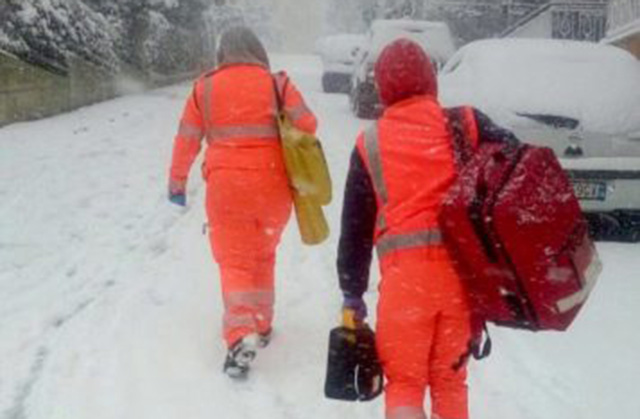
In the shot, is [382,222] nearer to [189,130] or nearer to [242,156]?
[242,156]

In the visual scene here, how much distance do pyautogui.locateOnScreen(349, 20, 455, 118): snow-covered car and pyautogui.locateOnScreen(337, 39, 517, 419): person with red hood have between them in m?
13.2

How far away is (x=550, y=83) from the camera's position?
8969mm

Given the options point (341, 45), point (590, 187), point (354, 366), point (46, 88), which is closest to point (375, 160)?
point (354, 366)

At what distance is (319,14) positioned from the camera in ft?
374

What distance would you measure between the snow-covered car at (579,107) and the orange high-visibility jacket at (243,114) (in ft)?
11.2

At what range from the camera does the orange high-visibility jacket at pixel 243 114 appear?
549 centimetres

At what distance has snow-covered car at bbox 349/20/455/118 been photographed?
1738cm

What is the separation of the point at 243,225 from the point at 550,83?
4464 millimetres

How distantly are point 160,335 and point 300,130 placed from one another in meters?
1.61

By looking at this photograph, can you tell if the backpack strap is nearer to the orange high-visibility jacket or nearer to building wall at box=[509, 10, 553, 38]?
the orange high-visibility jacket

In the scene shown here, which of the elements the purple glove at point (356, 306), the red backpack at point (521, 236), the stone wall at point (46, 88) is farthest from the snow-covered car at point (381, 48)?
the red backpack at point (521, 236)

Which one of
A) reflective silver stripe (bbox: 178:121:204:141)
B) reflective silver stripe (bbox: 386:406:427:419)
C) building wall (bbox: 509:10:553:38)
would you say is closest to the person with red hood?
reflective silver stripe (bbox: 386:406:427:419)

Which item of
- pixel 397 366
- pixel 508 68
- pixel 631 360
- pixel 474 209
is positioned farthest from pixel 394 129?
pixel 508 68

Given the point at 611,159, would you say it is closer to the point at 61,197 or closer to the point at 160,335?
the point at 160,335
